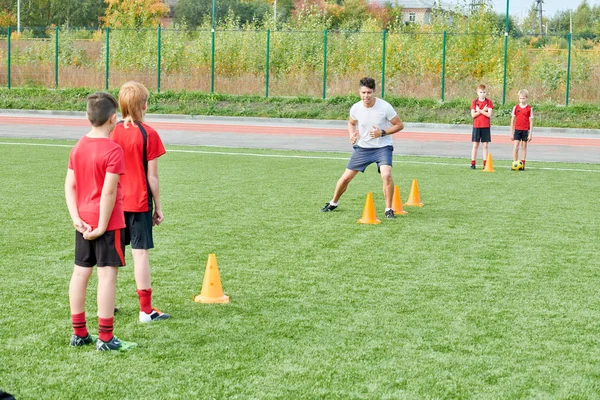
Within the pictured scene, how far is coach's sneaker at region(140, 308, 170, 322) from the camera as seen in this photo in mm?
6000

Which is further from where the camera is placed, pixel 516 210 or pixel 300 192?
pixel 300 192

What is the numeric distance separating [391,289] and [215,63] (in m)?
31.6

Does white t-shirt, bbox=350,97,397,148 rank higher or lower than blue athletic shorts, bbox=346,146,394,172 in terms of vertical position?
higher

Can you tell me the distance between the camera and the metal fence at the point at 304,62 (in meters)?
34.0

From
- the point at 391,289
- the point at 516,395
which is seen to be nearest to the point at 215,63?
the point at 391,289

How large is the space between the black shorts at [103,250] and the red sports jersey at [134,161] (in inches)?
30.3

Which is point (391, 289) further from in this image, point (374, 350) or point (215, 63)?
point (215, 63)

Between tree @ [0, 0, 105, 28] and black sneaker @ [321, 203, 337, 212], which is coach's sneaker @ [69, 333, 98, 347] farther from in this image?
tree @ [0, 0, 105, 28]

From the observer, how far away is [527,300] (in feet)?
22.1

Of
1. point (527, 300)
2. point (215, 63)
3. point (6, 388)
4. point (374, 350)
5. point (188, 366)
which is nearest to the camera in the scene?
point (6, 388)

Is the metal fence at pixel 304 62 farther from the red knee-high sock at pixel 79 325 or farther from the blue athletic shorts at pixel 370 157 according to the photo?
the red knee-high sock at pixel 79 325

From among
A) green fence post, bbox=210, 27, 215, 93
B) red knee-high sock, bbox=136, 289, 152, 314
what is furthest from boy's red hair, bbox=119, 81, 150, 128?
green fence post, bbox=210, 27, 215, 93

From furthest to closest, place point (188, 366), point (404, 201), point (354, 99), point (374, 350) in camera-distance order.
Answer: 1. point (354, 99)
2. point (404, 201)
3. point (374, 350)
4. point (188, 366)

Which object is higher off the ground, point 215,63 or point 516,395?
point 215,63
